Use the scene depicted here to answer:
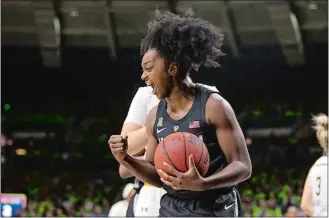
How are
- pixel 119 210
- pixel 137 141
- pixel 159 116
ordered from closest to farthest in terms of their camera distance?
1. pixel 159 116
2. pixel 137 141
3. pixel 119 210

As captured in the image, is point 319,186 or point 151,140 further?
point 319,186

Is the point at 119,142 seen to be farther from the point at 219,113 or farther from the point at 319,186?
the point at 319,186

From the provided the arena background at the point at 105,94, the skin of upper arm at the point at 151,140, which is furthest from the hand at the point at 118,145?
the arena background at the point at 105,94

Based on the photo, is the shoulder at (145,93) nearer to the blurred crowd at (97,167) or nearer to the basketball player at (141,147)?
the basketball player at (141,147)

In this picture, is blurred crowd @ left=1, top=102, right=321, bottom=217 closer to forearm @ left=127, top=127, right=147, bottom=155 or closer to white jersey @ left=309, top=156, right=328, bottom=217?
white jersey @ left=309, top=156, right=328, bottom=217

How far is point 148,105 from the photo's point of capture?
3070 millimetres

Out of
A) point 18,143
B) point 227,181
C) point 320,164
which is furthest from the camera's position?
point 18,143

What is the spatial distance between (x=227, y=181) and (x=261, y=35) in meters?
10.0

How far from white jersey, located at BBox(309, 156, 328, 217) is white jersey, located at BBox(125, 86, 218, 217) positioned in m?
1.25

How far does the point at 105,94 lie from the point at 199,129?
10404 mm

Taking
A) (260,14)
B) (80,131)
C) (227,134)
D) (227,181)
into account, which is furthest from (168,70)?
(80,131)

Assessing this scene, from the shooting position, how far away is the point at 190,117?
2307mm

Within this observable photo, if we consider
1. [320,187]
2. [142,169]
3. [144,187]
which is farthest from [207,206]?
[320,187]

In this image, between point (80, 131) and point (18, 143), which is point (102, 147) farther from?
point (18, 143)
